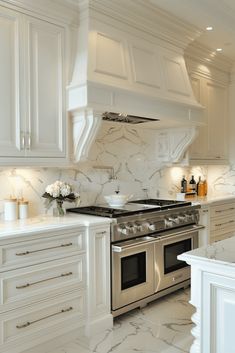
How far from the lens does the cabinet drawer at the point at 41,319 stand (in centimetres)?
237

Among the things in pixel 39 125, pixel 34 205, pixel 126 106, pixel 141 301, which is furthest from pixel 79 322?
pixel 126 106

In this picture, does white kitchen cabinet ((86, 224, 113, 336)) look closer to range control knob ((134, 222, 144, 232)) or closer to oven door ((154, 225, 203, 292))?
range control knob ((134, 222, 144, 232))

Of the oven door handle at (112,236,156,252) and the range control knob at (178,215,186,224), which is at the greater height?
the range control knob at (178,215,186,224)

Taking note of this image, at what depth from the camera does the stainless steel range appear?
3064 mm

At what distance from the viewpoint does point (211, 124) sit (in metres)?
4.92

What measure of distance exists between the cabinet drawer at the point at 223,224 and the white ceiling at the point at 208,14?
2.28 m

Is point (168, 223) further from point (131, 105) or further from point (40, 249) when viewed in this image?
point (40, 249)

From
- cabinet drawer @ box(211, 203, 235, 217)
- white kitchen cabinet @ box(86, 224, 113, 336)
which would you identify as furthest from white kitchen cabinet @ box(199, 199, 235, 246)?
white kitchen cabinet @ box(86, 224, 113, 336)

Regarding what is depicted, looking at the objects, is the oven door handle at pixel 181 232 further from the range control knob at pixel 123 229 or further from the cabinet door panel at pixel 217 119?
the cabinet door panel at pixel 217 119

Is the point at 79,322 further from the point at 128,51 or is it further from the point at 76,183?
the point at 128,51

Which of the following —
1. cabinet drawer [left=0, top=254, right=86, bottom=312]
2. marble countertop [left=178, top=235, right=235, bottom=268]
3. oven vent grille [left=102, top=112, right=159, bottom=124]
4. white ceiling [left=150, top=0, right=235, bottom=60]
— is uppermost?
white ceiling [left=150, top=0, right=235, bottom=60]

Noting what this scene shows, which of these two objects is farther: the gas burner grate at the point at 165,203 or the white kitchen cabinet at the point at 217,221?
the white kitchen cabinet at the point at 217,221

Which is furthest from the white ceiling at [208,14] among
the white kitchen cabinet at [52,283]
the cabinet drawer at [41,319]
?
the cabinet drawer at [41,319]

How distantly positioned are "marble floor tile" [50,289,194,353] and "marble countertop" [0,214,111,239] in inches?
36.9
